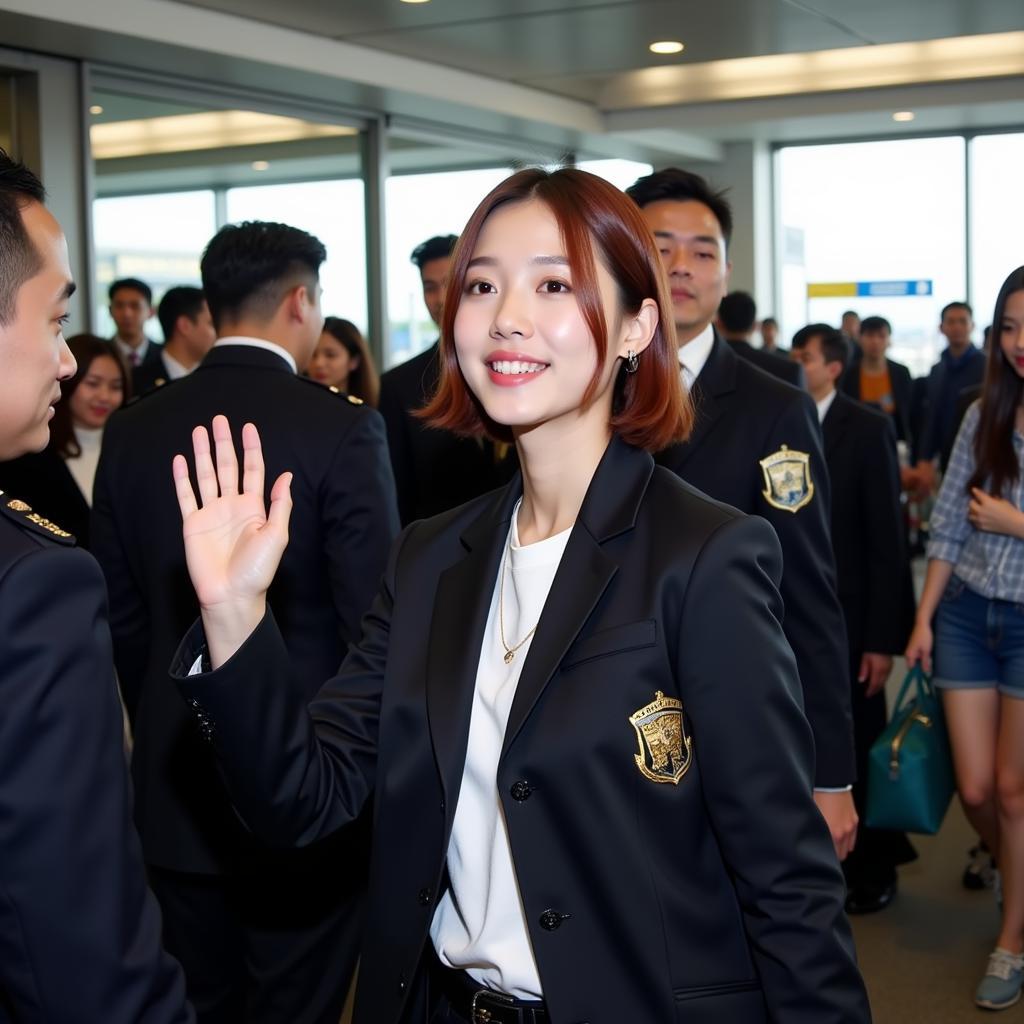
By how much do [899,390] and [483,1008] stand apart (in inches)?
398

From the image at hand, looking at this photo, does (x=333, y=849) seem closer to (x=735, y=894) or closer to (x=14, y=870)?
(x=735, y=894)

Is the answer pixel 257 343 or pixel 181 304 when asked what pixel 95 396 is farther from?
pixel 257 343

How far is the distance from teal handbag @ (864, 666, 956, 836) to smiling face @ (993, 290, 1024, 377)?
39.1 inches

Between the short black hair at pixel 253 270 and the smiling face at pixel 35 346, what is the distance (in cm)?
152

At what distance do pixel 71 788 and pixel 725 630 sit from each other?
0.72 meters

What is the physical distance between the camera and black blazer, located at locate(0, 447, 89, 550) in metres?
3.50

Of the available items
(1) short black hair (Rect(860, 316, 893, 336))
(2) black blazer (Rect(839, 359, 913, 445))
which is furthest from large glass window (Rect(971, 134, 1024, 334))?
(1) short black hair (Rect(860, 316, 893, 336))

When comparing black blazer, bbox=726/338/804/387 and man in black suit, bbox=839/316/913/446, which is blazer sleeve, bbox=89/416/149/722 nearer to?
black blazer, bbox=726/338/804/387

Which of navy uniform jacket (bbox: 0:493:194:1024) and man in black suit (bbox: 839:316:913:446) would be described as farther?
man in black suit (bbox: 839:316:913:446)

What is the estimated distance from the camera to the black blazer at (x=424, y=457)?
388cm

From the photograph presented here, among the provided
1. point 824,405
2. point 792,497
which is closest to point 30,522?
point 792,497

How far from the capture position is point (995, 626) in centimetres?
357

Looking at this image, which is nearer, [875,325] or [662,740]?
[662,740]

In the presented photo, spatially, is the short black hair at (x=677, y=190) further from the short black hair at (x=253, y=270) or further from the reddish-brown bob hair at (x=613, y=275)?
the reddish-brown bob hair at (x=613, y=275)
